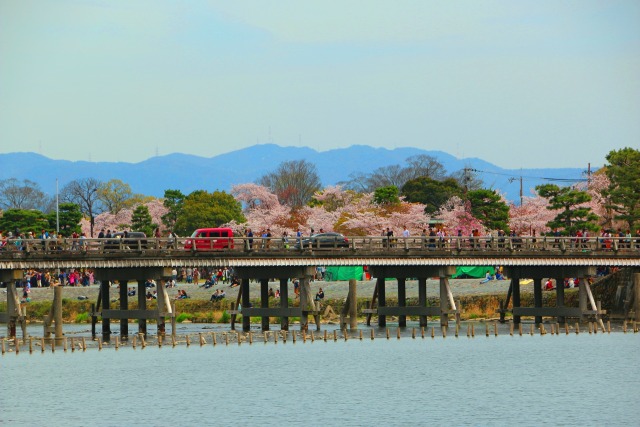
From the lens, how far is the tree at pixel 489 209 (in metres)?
135

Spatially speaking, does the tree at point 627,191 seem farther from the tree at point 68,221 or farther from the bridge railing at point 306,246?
the tree at point 68,221

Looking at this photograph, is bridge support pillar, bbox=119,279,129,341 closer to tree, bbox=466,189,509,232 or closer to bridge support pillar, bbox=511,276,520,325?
bridge support pillar, bbox=511,276,520,325

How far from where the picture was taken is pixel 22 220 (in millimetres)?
153125

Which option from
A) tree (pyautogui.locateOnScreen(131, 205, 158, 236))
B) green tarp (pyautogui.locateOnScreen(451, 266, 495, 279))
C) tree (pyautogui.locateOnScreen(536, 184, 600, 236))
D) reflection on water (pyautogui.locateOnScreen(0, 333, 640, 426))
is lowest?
reflection on water (pyautogui.locateOnScreen(0, 333, 640, 426))

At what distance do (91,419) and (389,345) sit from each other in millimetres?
28603

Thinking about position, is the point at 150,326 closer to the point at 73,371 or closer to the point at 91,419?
the point at 73,371

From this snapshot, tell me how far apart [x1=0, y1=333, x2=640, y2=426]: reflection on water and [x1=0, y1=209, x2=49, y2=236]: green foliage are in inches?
3053

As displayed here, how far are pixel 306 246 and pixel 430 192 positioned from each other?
9737cm

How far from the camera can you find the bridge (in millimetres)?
72350

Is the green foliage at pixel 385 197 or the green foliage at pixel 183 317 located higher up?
the green foliage at pixel 385 197

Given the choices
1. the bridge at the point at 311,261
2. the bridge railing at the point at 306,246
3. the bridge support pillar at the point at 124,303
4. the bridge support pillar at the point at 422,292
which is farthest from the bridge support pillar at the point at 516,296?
the bridge support pillar at the point at 124,303

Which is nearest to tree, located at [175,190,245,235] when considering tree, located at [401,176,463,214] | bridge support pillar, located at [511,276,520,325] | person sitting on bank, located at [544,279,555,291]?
tree, located at [401,176,463,214]

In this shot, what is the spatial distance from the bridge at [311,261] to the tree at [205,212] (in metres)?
73.3

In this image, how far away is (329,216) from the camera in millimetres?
157250
